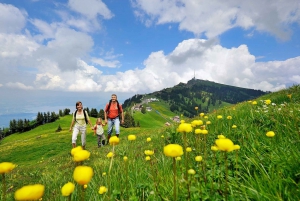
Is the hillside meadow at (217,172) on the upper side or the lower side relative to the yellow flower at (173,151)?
lower

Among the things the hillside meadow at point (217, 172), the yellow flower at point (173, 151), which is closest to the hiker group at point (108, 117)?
the hillside meadow at point (217, 172)

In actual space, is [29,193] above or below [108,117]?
above

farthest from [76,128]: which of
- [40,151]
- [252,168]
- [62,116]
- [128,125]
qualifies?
[62,116]

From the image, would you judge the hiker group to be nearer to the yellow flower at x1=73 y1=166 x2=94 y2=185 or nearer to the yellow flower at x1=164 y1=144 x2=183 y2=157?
the yellow flower at x1=164 y1=144 x2=183 y2=157

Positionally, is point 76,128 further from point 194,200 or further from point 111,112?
point 194,200

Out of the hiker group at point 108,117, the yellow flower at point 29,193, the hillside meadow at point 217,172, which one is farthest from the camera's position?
the hiker group at point 108,117

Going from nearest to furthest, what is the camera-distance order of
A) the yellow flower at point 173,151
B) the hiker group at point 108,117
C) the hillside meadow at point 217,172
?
the yellow flower at point 173,151, the hillside meadow at point 217,172, the hiker group at point 108,117

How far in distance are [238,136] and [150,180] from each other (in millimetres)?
2337

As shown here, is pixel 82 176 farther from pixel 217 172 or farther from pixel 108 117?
pixel 108 117

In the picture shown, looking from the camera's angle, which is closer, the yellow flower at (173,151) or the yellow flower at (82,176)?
the yellow flower at (82,176)

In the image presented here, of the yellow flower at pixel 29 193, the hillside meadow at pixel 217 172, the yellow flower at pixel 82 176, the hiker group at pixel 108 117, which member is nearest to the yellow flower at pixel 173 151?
the hillside meadow at pixel 217 172

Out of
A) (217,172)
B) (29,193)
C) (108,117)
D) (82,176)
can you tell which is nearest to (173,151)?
(82,176)

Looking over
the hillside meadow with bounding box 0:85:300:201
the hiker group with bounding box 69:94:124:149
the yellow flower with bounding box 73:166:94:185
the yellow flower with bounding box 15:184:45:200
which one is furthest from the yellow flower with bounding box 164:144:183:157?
the hiker group with bounding box 69:94:124:149

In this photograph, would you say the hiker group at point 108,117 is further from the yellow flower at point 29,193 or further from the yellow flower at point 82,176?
the yellow flower at point 29,193
